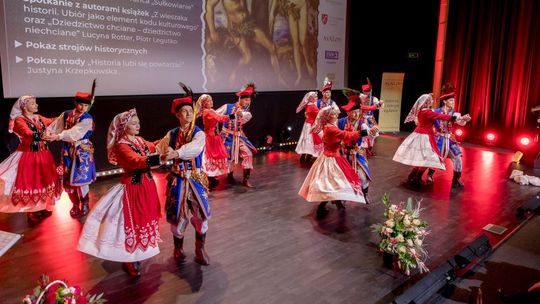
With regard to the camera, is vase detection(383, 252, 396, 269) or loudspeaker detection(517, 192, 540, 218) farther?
loudspeaker detection(517, 192, 540, 218)

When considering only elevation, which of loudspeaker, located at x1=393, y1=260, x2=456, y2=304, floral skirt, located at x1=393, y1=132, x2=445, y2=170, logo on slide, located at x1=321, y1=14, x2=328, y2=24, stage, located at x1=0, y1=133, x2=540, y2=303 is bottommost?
stage, located at x1=0, y1=133, x2=540, y2=303

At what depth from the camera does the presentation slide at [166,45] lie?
5895 millimetres

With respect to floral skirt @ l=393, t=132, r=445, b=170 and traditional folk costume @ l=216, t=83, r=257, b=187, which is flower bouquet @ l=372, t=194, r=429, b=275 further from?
traditional folk costume @ l=216, t=83, r=257, b=187

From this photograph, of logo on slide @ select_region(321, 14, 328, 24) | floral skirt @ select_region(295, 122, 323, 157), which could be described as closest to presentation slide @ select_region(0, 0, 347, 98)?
logo on slide @ select_region(321, 14, 328, 24)

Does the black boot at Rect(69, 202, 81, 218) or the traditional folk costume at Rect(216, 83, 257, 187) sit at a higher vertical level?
the traditional folk costume at Rect(216, 83, 257, 187)

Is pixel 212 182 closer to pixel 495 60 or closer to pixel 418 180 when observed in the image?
pixel 418 180

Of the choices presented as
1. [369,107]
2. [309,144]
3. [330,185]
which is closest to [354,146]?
[330,185]

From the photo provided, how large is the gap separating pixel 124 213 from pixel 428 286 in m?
2.30

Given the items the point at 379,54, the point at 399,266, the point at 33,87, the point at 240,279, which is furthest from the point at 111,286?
the point at 379,54

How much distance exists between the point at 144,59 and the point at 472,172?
18.8 ft

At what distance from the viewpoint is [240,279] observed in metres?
3.56

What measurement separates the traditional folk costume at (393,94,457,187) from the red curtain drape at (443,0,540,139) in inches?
190

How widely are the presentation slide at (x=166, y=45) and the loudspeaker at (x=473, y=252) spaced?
5.28 metres

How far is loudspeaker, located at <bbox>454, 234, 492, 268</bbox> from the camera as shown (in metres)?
3.67
